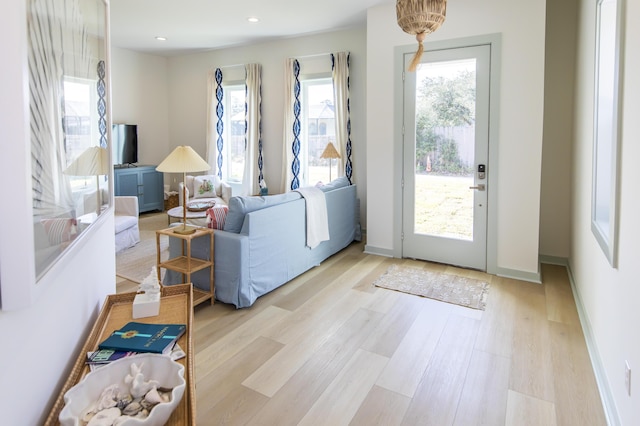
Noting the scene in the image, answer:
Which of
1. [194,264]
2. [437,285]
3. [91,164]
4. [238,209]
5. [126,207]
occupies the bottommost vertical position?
[437,285]

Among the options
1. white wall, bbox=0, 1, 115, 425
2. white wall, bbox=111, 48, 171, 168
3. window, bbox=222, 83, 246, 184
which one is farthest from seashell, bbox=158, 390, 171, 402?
white wall, bbox=111, 48, 171, 168

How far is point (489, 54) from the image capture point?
4090 millimetres

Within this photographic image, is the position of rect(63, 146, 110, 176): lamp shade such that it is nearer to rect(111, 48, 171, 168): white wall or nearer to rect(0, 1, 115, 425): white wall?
rect(0, 1, 115, 425): white wall

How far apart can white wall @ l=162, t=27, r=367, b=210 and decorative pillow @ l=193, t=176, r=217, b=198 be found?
91cm

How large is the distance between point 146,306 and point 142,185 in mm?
6120

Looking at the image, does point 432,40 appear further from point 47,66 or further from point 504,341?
point 47,66

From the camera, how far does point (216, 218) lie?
11.8ft

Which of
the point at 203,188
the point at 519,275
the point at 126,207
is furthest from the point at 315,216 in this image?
the point at 203,188

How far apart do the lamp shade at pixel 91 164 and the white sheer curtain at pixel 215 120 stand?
5.63 meters

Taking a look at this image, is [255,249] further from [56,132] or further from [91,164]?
[56,132]

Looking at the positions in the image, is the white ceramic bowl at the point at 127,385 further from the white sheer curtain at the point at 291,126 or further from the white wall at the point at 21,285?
the white sheer curtain at the point at 291,126

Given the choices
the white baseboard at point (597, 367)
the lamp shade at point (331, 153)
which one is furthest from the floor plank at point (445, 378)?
the lamp shade at point (331, 153)

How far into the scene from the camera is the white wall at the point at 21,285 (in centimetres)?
76

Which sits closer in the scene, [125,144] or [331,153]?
[331,153]
